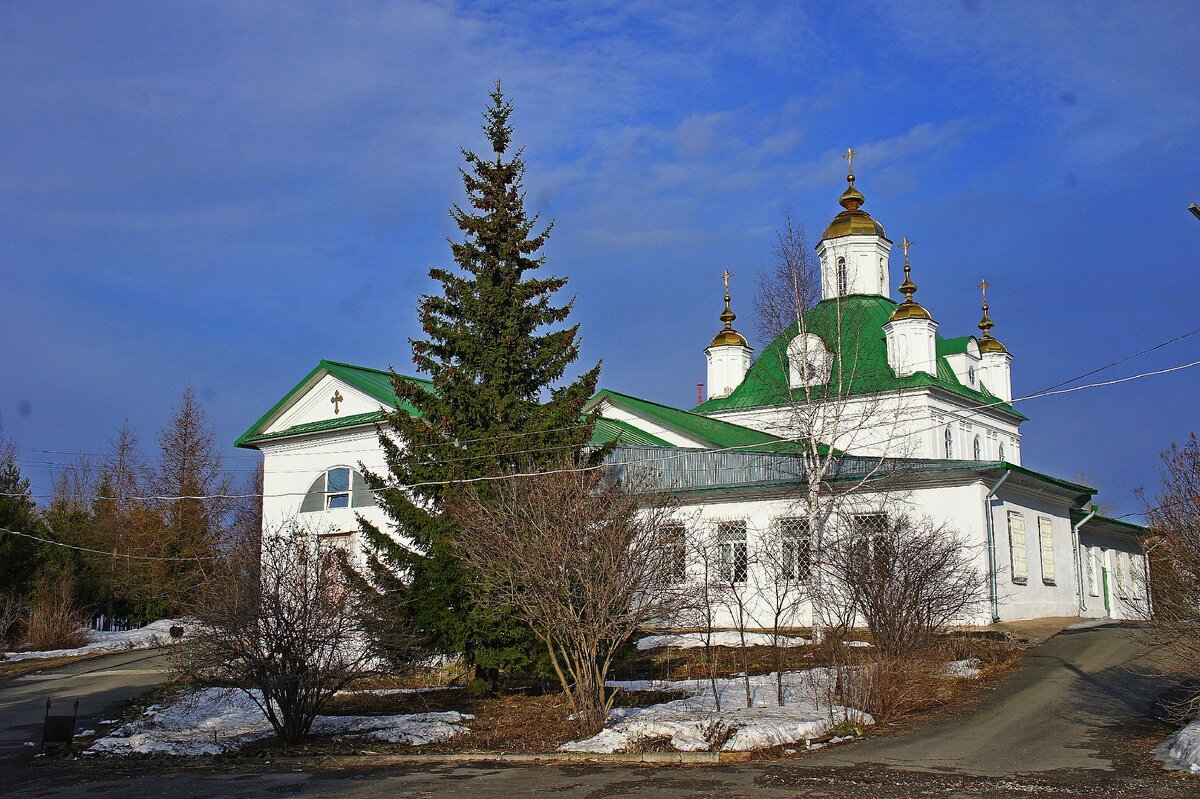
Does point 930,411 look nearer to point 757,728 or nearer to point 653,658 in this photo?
point 653,658

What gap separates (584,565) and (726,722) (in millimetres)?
2646

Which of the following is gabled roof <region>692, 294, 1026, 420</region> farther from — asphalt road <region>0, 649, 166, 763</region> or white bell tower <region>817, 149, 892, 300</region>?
asphalt road <region>0, 649, 166, 763</region>

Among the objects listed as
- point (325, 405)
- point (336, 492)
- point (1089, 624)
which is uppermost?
point (325, 405)

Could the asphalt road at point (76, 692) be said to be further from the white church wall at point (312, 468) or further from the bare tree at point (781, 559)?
the bare tree at point (781, 559)

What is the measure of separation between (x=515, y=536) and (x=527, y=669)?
17.5ft

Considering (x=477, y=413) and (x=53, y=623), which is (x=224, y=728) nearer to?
(x=477, y=413)

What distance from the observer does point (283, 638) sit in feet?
48.3

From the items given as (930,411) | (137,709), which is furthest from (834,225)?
(137,709)

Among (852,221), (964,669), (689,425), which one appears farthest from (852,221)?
(964,669)

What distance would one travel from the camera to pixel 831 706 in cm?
1476

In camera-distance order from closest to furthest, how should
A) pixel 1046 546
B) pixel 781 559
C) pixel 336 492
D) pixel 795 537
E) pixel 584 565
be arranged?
pixel 584 565 < pixel 781 559 < pixel 795 537 < pixel 1046 546 < pixel 336 492

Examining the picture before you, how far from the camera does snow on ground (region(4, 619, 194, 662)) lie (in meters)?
31.1

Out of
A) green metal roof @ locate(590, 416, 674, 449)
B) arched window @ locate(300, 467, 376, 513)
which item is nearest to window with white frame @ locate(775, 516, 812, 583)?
green metal roof @ locate(590, 416, 674, 449)

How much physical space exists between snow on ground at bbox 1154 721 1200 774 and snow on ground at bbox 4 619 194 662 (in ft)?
80.6
